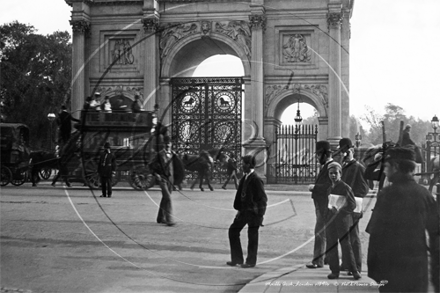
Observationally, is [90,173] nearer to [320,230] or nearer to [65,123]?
[320,230]

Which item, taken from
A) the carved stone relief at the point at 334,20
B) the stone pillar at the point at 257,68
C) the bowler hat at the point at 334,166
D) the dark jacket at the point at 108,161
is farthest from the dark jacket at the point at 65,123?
the stone pillar at the point at 257,68

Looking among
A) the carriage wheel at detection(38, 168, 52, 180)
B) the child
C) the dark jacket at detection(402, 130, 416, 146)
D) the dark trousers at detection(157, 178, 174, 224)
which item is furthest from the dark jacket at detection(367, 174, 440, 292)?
the carriage wheel at detection(38, 168, 52, 180)

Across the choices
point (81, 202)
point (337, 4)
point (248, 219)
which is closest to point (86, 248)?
point (248, 219)

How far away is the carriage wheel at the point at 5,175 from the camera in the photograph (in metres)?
21.6

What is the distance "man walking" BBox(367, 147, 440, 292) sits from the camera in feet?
15.7

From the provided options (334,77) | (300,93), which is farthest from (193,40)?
(334,77)

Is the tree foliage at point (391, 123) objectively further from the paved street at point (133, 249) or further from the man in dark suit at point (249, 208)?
the man in dark suit at point (249, 208)

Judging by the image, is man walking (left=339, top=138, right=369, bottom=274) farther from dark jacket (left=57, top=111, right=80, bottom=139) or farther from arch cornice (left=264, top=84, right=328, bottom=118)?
arch cornice (left=264, top=84, right=328, bottom=118)

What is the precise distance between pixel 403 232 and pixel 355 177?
2386 mm

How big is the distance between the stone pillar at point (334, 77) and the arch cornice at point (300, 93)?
0.62m

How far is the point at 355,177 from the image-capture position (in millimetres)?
7160

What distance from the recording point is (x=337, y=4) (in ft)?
93.6

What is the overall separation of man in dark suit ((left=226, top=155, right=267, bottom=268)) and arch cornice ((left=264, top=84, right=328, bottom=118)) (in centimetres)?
2385

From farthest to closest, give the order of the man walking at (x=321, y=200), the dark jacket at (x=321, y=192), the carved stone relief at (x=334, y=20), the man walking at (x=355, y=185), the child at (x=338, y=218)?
1. the carved stone relief at (x=334, y=20)
2. the dark jacket at (x=321, y=192)
3. the man walking at (x=321, y=200)
4. the man walking at (x=355, y=185)
5. the child at (x=338, y=218)
